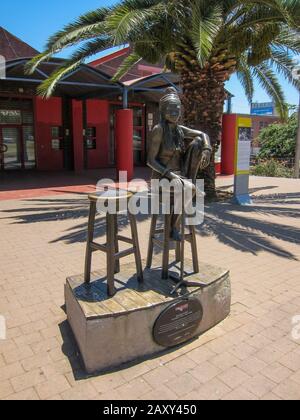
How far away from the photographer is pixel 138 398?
2605mm

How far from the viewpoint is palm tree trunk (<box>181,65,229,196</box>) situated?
9.36 meters

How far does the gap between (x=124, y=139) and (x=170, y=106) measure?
35.3 ft

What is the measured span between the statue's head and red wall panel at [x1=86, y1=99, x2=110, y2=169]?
16149 mm

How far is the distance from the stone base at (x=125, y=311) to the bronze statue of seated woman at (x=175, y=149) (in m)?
0.59

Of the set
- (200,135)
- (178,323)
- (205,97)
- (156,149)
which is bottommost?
(178,323)

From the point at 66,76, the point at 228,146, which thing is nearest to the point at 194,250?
the point at 66,76

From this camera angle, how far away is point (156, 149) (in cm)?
359

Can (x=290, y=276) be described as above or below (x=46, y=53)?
below

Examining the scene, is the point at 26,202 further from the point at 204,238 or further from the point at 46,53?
the point at 204,238

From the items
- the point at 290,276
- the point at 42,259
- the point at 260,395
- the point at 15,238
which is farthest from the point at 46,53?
the point at 260,395

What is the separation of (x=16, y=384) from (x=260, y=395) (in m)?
1.75

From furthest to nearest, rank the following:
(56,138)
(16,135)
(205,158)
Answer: (56,138) < (16,135) < (205,158)

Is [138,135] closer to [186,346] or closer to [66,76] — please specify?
[66,76]

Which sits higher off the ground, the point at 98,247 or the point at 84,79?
the point at 84,79
